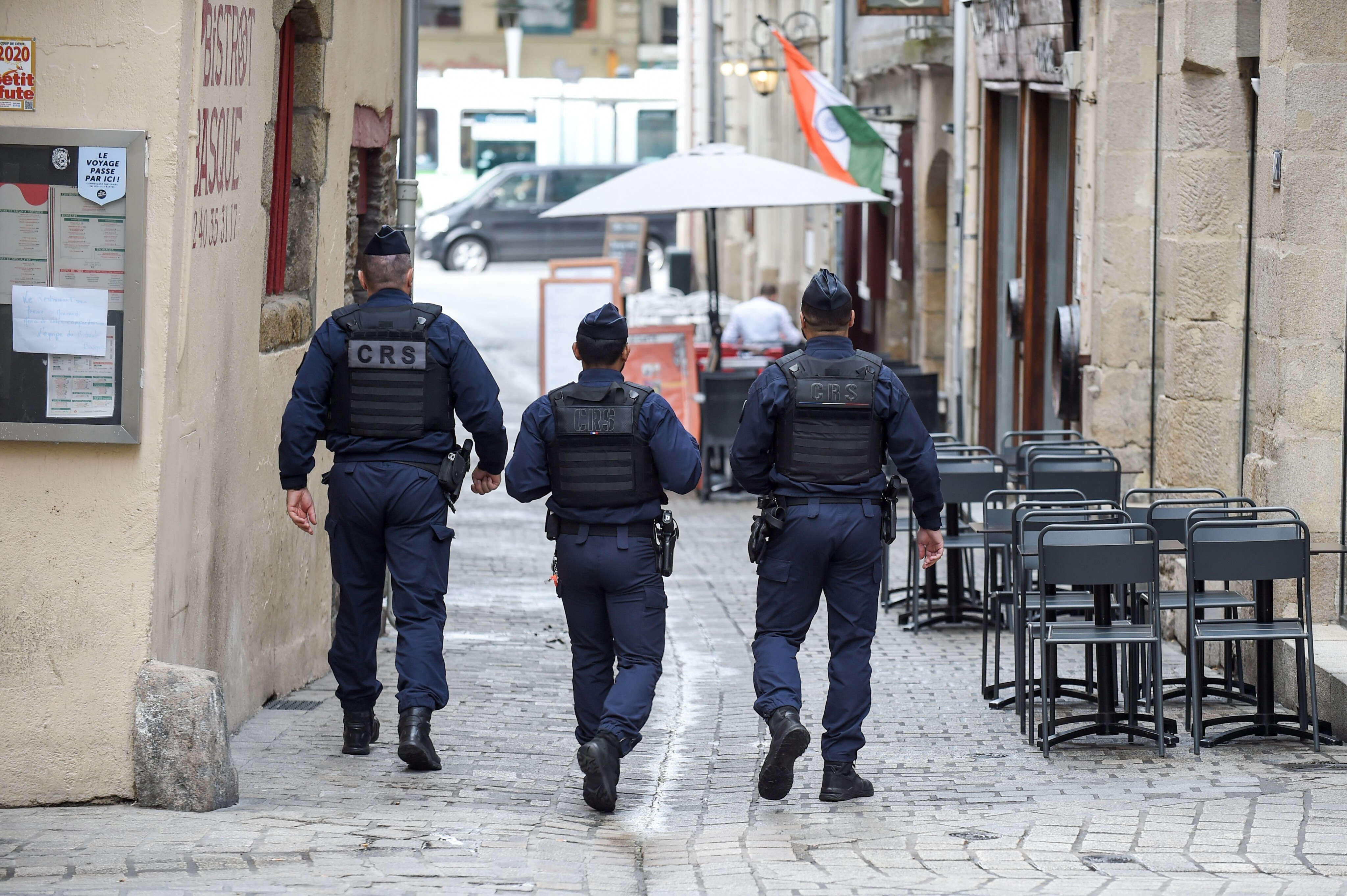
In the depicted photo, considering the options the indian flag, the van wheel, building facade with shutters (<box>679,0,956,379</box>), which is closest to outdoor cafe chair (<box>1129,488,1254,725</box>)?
the indian flag

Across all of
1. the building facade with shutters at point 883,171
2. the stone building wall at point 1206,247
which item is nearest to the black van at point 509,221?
the building facade with shutters at point 883,171

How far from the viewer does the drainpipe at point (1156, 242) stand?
1037cm

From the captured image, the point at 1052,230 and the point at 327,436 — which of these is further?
the point at 1052,230

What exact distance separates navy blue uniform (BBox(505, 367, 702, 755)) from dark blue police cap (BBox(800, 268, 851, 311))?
597 mm

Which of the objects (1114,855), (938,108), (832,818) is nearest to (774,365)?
(832,818)

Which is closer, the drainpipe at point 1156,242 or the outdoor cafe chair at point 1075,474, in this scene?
the outdoor cafe chair at point 1075,474

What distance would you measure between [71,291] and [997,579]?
227 inches

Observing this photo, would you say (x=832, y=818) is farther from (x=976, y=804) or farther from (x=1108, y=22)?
(x=1108, y=22)

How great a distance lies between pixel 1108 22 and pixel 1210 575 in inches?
194

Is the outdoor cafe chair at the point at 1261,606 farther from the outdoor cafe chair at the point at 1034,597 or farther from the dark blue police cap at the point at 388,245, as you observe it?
the dark blue police cap at the point at 388,245

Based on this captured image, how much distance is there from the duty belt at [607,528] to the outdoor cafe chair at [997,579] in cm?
171

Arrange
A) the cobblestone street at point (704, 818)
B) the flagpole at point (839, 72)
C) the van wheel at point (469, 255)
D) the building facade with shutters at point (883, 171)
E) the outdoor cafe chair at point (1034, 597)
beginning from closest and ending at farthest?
the cobblestone street at point (704, 818) → the outdoor cafe chair at point (1034, 597) → the building facade with shutters at point (883, 171) → the flagpole at point (839, 72) → the van wheel at point (469, 255)

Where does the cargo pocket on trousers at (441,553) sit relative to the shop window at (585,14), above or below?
below

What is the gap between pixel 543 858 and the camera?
18.7 ft
